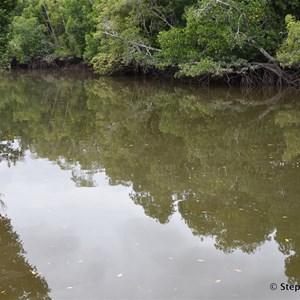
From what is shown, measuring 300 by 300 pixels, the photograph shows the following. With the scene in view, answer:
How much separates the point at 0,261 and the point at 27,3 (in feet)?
153

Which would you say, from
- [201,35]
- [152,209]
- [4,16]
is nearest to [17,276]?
[152,209]

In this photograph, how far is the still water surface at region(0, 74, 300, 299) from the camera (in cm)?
427

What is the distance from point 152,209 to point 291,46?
1239cm

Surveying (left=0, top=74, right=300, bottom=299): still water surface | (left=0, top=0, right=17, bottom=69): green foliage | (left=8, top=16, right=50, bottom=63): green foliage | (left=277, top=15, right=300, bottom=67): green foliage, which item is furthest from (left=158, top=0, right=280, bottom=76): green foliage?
(left=8, top=16, right=50, bottom=63): green foliage

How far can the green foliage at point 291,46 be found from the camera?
15.4m

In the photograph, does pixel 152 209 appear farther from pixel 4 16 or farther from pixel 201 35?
pixel 201 35

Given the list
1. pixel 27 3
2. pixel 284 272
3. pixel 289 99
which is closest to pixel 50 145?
pixel 284 272

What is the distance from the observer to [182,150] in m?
9.17

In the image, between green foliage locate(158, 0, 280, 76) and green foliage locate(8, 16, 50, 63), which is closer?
green foliage locate(158, 0, 280, 76)

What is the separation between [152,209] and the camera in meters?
6.14

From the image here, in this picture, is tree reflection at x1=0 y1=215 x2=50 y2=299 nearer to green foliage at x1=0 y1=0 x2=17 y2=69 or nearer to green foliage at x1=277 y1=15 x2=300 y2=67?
green foliage at x1=0 y1=0 x2=17 y2=69

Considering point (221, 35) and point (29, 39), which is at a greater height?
point (29, 39)

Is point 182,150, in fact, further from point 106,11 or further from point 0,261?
point 106,11

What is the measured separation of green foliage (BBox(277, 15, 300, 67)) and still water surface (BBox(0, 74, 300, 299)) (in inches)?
173
